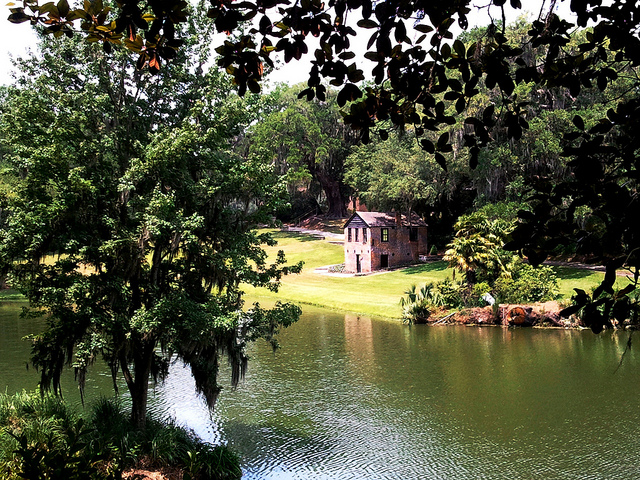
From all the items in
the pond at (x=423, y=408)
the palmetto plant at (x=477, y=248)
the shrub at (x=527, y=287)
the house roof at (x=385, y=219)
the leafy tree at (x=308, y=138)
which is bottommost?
the pond at (x=423, y=408)

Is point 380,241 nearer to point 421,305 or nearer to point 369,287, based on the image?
point 369,287

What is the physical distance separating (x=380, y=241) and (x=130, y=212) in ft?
109

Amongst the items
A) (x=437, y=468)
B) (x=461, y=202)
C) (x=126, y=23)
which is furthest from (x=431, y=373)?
(x=461, y=202)

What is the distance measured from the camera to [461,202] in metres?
49.6

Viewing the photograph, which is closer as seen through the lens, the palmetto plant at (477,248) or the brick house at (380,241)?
the palmetto plant at (477,248)

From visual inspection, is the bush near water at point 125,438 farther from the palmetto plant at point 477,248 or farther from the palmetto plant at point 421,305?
the palmetto plant at point 477,248

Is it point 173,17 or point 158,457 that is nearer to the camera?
point 173,17

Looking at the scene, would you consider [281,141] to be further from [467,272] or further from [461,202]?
[467,272]

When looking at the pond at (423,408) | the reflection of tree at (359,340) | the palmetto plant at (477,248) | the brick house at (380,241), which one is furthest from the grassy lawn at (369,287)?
the pond at (423,408)

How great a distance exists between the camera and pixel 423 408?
49.9ft

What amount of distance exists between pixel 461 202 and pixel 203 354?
4060 centimetres

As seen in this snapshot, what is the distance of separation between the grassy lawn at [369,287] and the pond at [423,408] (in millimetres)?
8477

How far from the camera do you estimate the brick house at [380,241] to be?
1713 inches

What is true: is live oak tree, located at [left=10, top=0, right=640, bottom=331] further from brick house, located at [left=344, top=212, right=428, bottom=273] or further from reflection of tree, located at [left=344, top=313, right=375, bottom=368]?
brick house, located at [left=344, top=212, right=428, bottom=273]
